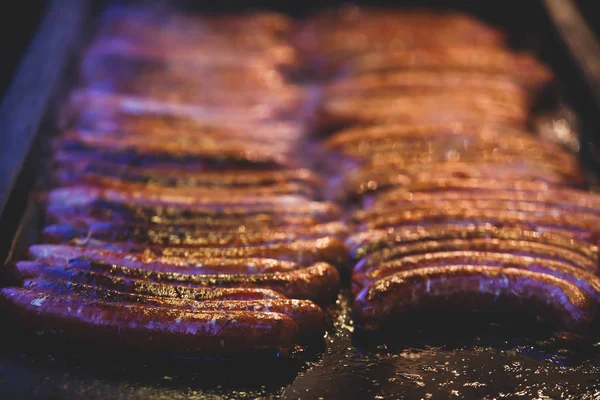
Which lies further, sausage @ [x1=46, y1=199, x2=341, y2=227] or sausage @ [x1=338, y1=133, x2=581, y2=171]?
sausage @ [x1=338, y1=133, x2=581, y2=171]

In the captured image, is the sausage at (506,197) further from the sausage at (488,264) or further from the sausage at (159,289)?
the sausage at (159,289)

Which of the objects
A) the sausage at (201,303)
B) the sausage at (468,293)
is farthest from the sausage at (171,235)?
the sausage at (468,293)

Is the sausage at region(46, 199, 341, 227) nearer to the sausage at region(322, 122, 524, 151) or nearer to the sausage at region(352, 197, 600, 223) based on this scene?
the sausage at region(352, 197, 600, 223)

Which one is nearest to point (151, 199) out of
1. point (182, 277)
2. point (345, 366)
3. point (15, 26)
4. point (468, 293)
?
point (182, 277)

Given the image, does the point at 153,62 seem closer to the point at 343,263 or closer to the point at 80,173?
the point at 80,173

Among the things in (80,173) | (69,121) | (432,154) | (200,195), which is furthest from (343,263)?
(69,121)

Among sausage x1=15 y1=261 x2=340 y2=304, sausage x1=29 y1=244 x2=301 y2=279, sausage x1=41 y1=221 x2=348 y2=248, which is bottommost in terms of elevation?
sausage x1=15 y1=261 x2=340 y2=304

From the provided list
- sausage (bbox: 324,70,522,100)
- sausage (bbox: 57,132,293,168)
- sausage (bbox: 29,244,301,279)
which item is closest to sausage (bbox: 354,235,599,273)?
sausage (bbox: 29,244,301,279)
